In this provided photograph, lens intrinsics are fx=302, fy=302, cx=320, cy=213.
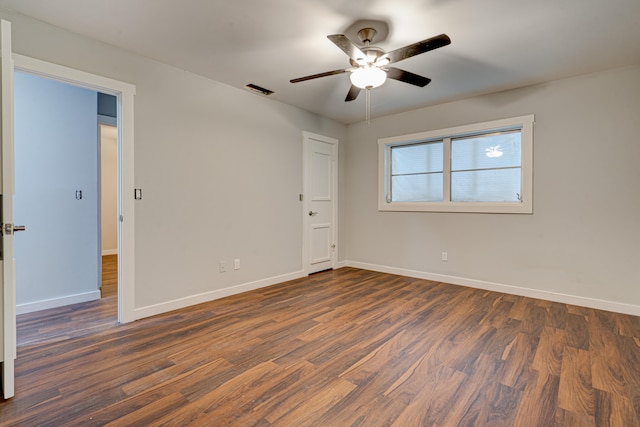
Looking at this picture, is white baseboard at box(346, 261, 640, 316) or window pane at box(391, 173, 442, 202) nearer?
white baseboard at box(346, 261, 640, 316)

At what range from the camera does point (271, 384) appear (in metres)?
1.82

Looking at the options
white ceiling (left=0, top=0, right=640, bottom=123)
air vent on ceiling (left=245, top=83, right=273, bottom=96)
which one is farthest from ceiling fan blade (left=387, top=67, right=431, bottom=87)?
air vent on ceiling (left=245, top=83, right=273, bottom=96)

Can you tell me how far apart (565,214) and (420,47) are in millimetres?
2693

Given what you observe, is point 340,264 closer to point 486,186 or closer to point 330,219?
point 330,219

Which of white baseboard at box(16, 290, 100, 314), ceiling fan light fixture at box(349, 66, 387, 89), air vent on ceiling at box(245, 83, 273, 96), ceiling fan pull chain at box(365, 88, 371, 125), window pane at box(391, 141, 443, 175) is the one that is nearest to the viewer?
ceiling fan light fixture at box(349, 66, 387, 89)

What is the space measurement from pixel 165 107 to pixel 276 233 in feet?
6.55

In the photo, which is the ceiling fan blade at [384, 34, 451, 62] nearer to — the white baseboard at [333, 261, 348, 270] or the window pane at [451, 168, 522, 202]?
the window pane at [451, 168, 522, 202]

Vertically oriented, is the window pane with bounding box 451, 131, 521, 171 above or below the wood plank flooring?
above

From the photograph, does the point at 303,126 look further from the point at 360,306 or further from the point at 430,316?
the point at 430,316

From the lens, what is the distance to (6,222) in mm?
1687

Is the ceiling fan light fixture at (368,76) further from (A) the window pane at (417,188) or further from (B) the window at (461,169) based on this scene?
(A) the window pane at (417,188)

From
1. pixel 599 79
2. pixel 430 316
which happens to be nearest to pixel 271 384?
pixel 430 316

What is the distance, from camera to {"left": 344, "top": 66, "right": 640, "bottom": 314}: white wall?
3.07 m

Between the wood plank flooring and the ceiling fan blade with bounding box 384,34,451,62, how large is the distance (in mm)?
2150
